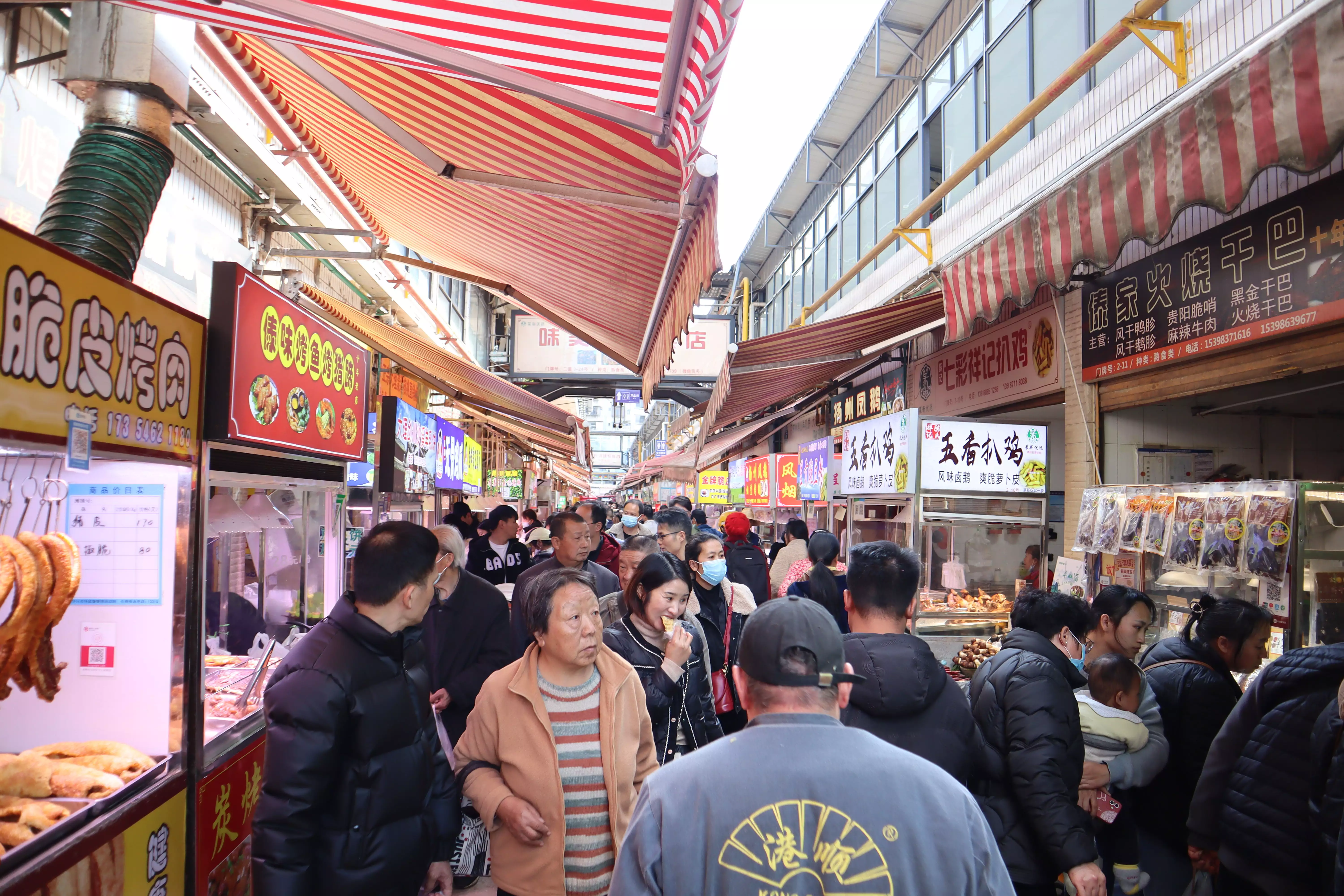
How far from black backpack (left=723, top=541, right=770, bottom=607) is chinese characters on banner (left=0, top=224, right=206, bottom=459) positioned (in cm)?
465

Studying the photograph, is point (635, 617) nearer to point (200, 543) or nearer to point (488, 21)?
point (200, 543)

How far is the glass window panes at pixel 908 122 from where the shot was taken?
1235cm

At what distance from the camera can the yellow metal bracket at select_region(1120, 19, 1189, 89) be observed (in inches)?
229

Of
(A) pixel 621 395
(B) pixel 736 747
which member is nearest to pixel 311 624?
(B) pixel 736 747

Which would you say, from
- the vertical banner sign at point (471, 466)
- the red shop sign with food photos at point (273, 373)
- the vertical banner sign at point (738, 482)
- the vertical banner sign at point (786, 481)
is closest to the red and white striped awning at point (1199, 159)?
the red shop sign with food photos at point (273, 373)

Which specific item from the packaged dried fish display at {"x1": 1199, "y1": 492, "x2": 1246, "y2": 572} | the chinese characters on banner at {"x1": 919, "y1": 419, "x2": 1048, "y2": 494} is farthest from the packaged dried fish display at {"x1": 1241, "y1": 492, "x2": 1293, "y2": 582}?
the chinese characters on banner at {"x1": 919, "y1": 419, "x2": 1048, "y2": 494}

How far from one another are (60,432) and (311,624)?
9.78 feet

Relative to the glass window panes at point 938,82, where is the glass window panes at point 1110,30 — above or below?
below

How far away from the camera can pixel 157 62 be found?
3.44 metres

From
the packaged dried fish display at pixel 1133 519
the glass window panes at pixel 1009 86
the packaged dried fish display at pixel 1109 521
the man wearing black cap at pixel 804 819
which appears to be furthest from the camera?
the glass window panes at pixel 1009 86

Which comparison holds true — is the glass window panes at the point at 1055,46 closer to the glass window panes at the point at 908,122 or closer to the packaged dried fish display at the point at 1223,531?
the glass window panes at the point at 908,122

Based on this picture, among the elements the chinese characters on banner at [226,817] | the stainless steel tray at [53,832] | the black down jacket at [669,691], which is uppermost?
the black down jacket at [669,691]

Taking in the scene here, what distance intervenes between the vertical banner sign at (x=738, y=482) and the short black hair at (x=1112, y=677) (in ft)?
43.4

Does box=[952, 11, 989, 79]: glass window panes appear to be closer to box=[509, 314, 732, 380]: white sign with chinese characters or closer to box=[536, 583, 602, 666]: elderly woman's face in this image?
box=[509, 314, 732, 380]: white sign with chinese characters
